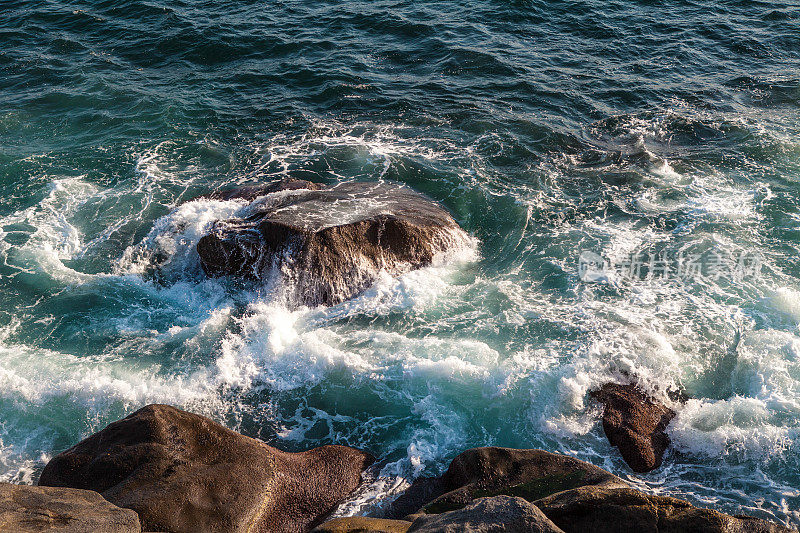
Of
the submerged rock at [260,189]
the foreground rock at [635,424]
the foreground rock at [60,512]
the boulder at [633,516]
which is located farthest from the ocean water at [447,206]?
the foreground rock at [60,512]

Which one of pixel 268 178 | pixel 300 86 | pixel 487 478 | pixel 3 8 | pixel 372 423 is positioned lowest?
pixel 372 423

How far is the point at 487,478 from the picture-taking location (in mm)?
7367

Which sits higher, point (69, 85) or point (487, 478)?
point (69, 85)

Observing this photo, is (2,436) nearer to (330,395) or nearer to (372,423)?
(330,395)

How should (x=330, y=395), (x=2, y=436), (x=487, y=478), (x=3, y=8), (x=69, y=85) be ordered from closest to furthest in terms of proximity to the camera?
(x=487, y=478) < (x=2, y=436) < (x=330, y=395) < (x=69, y=85) < (x=3, y=8)

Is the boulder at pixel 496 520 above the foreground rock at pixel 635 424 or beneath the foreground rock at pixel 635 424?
above

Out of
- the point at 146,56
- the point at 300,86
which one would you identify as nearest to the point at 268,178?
the point at 300,86

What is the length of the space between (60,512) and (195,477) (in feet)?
4.94

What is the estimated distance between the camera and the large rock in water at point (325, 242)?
11.1 m

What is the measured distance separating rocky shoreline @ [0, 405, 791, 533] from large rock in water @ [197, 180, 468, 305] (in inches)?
149

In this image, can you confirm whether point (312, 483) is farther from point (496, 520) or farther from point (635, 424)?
point (635, 424)

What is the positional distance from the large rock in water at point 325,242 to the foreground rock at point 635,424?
4.48 m

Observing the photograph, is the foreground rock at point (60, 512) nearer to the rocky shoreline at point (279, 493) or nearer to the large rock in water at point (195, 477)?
the rocky shoreline at point (279, 493)

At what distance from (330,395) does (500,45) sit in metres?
16.0
